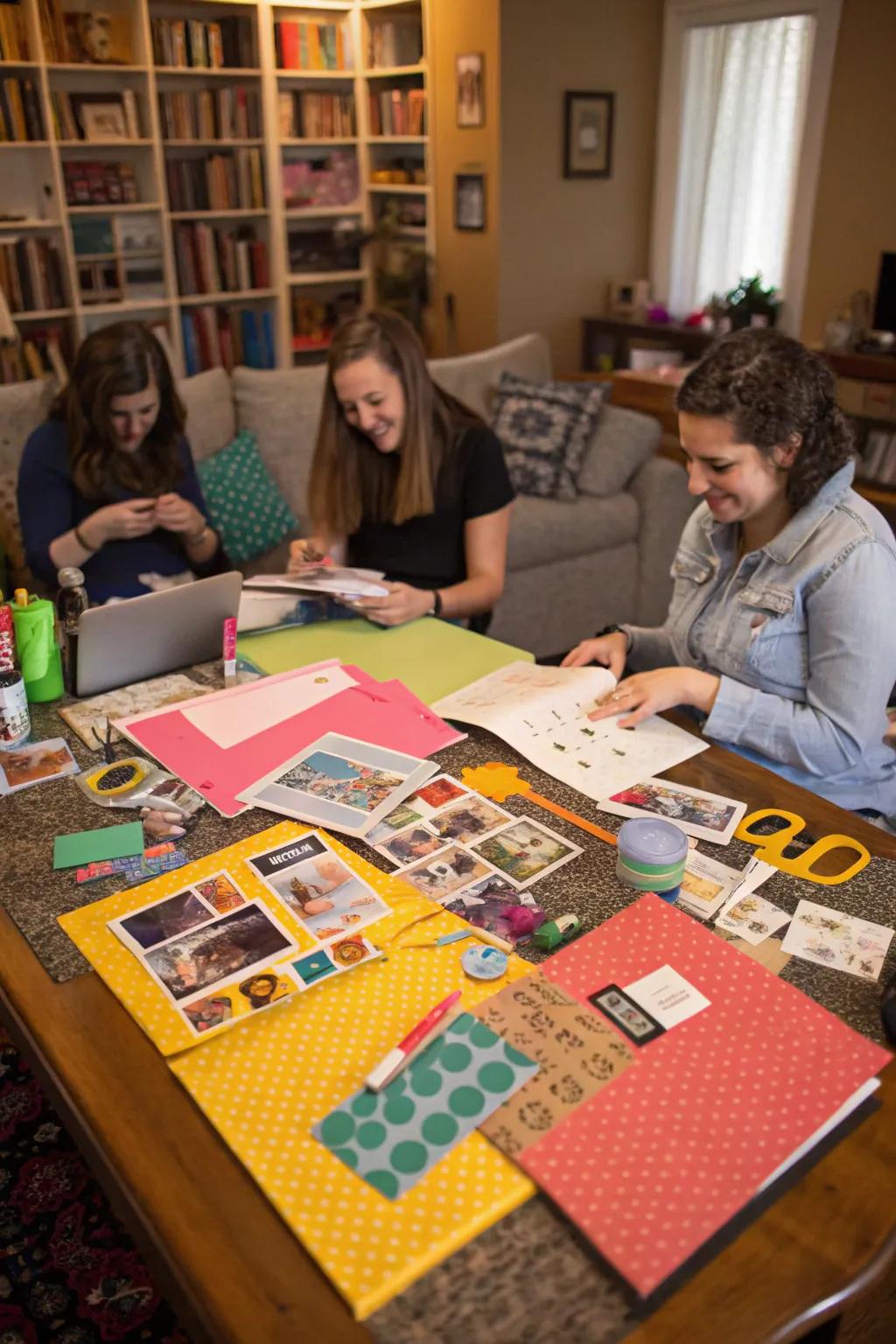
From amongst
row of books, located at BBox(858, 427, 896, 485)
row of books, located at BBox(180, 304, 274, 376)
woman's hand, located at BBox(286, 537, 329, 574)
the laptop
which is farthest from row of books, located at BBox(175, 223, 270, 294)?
the laptop

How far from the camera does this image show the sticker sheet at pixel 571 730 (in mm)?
1353

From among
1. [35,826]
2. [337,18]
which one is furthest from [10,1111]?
[337,18]

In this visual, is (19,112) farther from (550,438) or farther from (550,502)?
(550,502)

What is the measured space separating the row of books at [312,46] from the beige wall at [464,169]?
1.61 feet

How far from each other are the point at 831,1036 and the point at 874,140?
4.17 metres

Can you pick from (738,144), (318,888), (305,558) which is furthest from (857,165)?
(318,888)

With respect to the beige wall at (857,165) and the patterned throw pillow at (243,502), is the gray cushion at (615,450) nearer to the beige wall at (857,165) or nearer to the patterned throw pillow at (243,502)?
the patterned throw pillow at (243,502)

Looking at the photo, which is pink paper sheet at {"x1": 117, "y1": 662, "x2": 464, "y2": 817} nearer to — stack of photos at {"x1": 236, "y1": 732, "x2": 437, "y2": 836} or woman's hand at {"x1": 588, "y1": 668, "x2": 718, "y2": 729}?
stack of photos at {"x1": 236, "y1": 732, "x2": 437, "y2": 836}

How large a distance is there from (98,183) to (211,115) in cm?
66

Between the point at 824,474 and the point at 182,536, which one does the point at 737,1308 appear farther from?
the point at 182,536

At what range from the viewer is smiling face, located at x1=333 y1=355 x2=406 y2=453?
202 cm

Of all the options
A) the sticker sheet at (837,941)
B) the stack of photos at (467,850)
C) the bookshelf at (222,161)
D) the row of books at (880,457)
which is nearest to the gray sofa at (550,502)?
the row of books at (880,457)

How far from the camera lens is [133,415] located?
7.11ft

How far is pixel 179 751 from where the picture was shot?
141 cm
